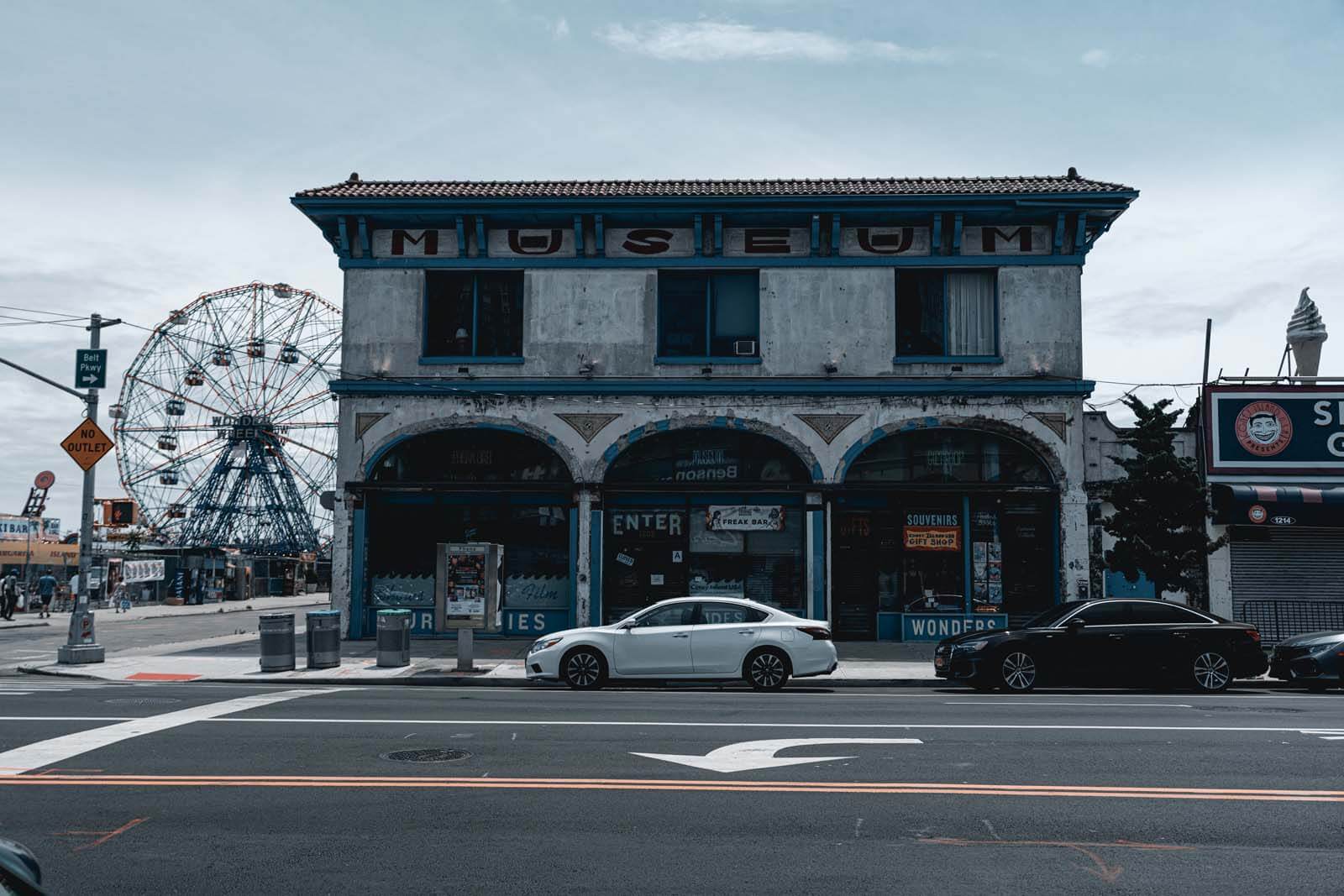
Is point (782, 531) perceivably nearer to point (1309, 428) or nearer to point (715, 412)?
point (715, 412)

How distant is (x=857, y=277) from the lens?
23844 mm

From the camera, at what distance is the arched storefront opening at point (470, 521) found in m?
23.8

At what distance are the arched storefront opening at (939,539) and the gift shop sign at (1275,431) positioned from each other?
158 inches

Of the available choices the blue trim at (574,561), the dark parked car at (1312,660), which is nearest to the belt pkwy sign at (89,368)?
the blue trim at (574,561)

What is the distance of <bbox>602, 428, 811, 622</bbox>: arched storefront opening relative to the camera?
23.6m

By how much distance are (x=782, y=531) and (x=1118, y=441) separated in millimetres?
7393

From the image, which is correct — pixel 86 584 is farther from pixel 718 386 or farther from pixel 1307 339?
pixel 1307 339

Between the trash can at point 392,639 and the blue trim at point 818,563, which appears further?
the blue trim at point 818,563

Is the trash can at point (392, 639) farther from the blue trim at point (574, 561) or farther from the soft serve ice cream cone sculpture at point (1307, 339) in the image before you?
the soft serve ice cream cone sculpture at point (1307, 339)

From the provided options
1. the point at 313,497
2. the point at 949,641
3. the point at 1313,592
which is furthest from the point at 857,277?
the point at 313,497

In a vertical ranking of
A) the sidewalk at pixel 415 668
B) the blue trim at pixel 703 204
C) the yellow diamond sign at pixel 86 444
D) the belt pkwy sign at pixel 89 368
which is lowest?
the sidewalk at pixel 415 668

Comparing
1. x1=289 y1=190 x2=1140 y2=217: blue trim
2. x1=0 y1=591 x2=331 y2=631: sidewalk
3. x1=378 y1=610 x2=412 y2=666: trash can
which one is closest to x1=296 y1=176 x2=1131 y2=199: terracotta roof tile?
x1=289 y1=190 x2=1140 y2=217: blue trim

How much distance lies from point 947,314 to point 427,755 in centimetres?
1696

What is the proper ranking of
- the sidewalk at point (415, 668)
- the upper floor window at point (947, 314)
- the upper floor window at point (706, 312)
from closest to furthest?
the sidewalk at point (415, 668) → the upper floor window at point (947, 314) → the upper floor window at point (706, 312)
